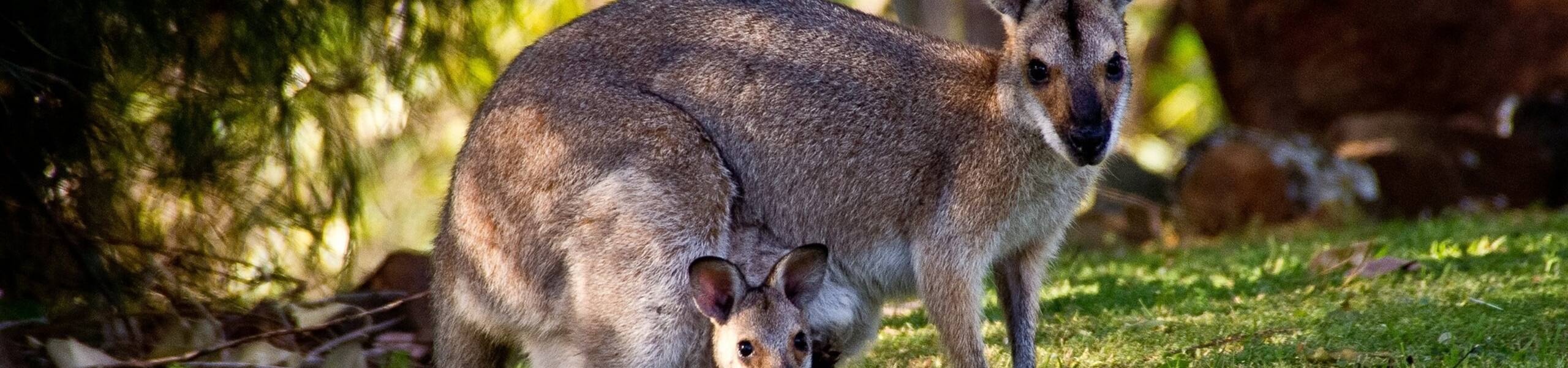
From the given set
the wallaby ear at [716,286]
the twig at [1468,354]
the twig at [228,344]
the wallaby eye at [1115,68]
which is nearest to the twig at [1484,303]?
the twig at [1468,354]

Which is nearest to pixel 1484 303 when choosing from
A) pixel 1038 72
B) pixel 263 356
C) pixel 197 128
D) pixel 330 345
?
pixel 1038 72

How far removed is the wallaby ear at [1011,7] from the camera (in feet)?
15.8

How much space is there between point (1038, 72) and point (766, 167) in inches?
35.8

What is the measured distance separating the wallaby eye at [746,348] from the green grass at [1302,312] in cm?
98

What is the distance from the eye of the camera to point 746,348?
14.7 feet

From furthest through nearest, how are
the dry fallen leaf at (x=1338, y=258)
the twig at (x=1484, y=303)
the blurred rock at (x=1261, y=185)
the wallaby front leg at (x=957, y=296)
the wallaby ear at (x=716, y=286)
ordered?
the blurred rock at (x=1261, y=185), the dry fallen leaf at (x=1338, y=258), the twig at (x=1484, y=303), the wallaby front leg at (x=957, y=296), the wallaby ear at (x=716, y=286)

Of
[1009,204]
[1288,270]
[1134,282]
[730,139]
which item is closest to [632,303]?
[730,139]

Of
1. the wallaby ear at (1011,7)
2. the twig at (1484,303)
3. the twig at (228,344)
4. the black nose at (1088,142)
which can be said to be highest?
the wallaby ear at (1011,7)

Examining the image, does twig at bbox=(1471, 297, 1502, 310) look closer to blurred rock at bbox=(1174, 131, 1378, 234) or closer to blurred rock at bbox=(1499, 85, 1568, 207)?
blurred rock at bbox=(1174, 131, 1378, 234)

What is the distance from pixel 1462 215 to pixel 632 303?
5.80 m

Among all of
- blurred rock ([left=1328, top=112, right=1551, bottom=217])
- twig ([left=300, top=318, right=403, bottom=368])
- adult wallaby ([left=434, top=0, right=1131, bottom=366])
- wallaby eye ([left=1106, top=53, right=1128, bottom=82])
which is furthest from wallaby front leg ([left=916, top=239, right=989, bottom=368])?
blurred rock ([left=1328, top=112, right=1551, bottom=217])

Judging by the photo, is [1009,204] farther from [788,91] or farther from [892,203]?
[788,91]

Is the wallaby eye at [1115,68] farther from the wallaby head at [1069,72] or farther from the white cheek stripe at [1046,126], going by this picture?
the white cheek stripe at [1046,126]

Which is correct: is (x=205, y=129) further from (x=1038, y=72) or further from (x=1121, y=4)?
(x=1121, y=4)
